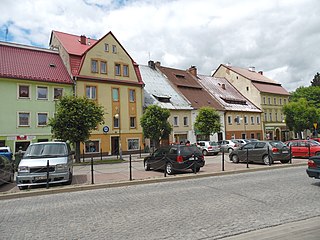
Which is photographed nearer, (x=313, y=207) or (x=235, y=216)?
(x=235, y=216)

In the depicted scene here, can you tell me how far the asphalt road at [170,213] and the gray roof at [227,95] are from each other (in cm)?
3816

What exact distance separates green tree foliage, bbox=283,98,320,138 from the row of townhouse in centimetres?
716

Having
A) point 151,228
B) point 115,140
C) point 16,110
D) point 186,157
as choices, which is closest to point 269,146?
point 186,157

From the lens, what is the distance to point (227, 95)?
166 ft

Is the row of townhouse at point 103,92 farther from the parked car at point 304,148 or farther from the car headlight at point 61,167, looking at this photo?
the parked car at point 304,148

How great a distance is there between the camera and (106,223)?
5.89m

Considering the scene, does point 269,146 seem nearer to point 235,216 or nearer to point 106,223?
point 235,216

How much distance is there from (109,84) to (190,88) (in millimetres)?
16708

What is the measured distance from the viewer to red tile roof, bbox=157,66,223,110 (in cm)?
4366

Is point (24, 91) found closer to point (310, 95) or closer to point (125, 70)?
point (125, 70)

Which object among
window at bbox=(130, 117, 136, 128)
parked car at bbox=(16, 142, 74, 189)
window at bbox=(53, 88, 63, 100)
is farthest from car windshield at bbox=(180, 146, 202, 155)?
window at bbox=(130, 117, 136, 128)

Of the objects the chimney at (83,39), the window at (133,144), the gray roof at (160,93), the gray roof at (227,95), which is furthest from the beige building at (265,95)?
the chimney at (83,39)

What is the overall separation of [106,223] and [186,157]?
26.1ft

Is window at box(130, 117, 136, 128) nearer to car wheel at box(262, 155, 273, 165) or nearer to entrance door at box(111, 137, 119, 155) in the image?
entrance door at box(111, 137, 119, 155)
